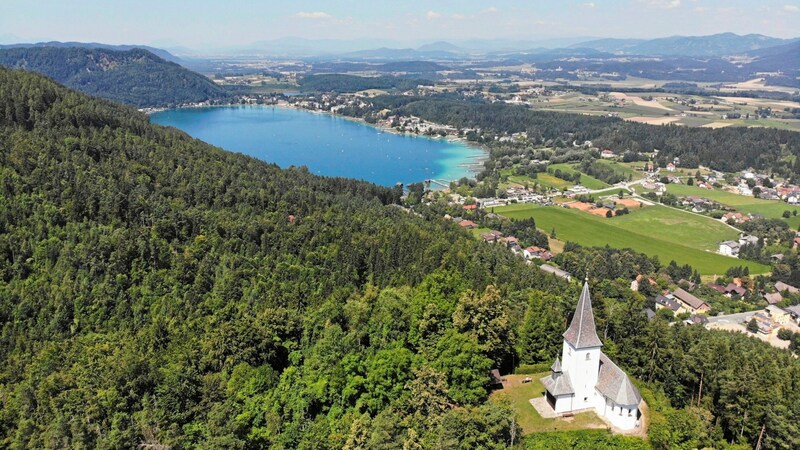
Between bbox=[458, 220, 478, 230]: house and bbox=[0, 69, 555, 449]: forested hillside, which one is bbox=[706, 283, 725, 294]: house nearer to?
bbox=[0, 69, 555, 449]: forested hillside

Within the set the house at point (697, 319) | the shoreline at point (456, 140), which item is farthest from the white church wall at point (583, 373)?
the shoreline at point (456, 140)

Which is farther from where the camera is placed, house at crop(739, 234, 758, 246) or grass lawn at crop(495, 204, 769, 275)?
house at crop(739, 234, 758, 246)

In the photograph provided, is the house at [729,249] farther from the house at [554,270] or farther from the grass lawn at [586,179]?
the grass lawn at [586,179]

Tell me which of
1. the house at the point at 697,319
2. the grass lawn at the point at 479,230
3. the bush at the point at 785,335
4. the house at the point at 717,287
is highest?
the grass lawn at the point at 479,230

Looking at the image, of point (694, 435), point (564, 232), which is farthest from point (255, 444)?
point (564, 232)

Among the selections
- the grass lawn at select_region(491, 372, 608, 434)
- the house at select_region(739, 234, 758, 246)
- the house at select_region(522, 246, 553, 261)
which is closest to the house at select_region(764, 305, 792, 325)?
the house at select_region(739, 234, 758, 246)

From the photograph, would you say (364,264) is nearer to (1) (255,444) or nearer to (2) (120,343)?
(2) (120,343)
